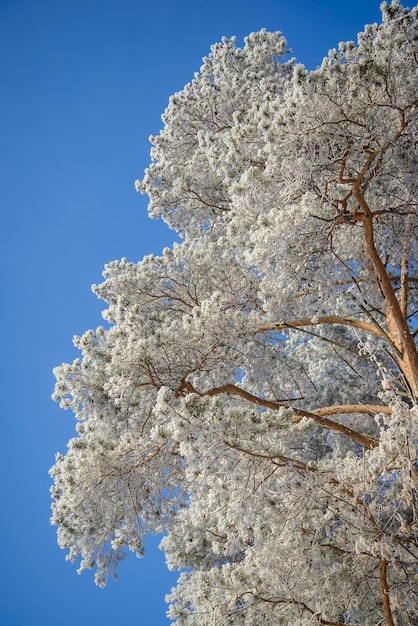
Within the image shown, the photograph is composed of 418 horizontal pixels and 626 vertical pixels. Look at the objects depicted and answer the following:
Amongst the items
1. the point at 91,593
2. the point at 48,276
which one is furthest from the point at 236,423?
the point at 48,276

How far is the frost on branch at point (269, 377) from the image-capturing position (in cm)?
438

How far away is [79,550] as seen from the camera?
589cm

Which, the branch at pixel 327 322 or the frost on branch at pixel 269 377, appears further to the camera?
the branch at pixel 327 322

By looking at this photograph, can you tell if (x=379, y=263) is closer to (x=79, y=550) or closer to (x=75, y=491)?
(x=75, y=491)

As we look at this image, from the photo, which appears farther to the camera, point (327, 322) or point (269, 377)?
point (269, 377)

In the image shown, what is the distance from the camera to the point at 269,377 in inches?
275

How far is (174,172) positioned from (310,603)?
6033 mm

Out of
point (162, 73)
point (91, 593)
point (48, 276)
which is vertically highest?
point (162, 73)

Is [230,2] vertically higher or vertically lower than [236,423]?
higher

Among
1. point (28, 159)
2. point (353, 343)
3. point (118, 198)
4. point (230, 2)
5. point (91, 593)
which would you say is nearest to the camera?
point (353, 343)

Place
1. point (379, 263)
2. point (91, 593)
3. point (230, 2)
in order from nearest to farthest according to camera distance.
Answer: point (379, 263), point (91, 593), point (230, 2)

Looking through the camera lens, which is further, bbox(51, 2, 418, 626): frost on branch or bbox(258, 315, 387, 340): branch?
bbox(258, 315, 387, 340): branch

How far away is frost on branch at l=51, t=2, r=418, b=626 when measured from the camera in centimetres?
438

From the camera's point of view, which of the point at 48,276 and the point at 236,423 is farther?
the point at 48,276
